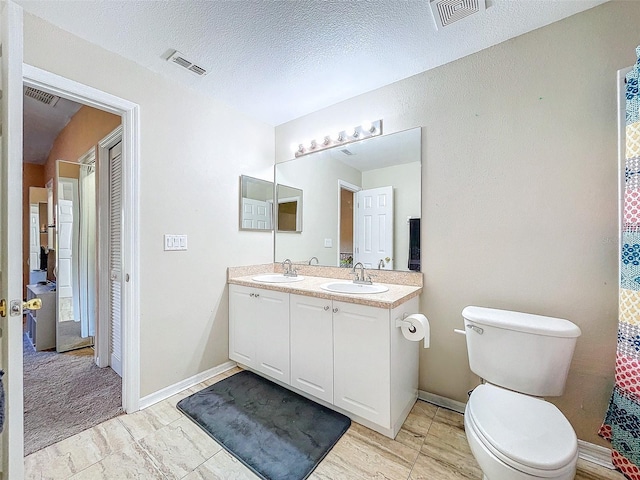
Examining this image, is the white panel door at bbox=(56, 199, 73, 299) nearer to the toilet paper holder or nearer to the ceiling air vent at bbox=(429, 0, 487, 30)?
the toilet paper holder

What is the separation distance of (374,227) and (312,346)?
1.03 m

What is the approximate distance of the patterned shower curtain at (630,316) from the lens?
1136 mm

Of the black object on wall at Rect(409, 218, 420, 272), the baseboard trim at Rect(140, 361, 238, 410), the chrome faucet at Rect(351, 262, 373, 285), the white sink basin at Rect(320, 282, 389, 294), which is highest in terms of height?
the black object on wall at Rect(409, 218, 420, 272)

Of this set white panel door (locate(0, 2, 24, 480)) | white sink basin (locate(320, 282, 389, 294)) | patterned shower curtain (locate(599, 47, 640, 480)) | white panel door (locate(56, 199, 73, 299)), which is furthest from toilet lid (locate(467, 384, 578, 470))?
white panel door (locate(56, 199, 73, 299))

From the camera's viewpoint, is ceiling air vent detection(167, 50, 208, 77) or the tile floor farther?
ceiling air vent detection(167, 50, 208, 77)

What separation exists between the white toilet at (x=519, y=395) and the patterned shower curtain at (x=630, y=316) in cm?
17

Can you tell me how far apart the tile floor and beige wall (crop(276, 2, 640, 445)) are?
38 cm

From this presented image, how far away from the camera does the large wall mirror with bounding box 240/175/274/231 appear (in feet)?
8.32

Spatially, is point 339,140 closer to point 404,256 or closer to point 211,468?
point 404,256

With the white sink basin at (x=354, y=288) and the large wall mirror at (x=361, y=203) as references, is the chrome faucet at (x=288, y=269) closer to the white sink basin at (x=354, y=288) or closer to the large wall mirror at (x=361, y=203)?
the large wall mirror at (x=361, y=203)

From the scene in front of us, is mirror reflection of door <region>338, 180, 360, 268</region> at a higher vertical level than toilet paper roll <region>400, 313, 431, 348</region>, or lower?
higher

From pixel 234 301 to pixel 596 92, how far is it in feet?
8.88

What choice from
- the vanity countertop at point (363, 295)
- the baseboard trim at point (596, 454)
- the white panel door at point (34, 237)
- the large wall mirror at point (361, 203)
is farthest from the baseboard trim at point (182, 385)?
the white panel door at point (34, 237)

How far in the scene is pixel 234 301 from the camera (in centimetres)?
234
